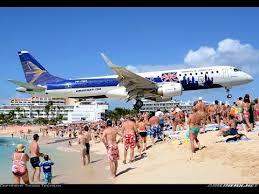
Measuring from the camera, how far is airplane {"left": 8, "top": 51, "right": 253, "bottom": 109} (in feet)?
87.5

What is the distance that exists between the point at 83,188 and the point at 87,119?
83.2 metres

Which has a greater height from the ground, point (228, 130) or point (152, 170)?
point (228, 130)

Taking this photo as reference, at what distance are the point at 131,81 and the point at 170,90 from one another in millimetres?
2573

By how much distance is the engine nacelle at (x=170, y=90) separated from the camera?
2595 centimetres

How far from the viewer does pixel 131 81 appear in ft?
89.9

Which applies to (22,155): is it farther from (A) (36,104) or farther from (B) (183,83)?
(A) (36,104)

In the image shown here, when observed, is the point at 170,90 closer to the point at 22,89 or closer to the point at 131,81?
the point at 131,81

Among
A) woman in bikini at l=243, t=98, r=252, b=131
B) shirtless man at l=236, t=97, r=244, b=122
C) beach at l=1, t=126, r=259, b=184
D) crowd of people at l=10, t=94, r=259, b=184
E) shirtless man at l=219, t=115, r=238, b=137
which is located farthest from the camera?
shirtless man at l=236, t=97, r=244, b=122

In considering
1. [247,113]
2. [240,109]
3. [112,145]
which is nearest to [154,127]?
[240,109]

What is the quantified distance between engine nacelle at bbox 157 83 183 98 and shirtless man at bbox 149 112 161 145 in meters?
10.1

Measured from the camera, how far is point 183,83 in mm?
26812

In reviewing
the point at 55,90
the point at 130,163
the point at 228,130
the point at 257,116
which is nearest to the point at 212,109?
the point at 257,116

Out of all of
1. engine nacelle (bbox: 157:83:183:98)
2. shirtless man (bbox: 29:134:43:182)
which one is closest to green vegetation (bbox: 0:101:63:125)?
engine nacelle (bbox: 157:83:183:98)

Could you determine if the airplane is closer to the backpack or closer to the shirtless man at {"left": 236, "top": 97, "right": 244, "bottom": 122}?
the shirtless man at {"left": 236, "top": 97, "right": 244, "bottom": 122}
